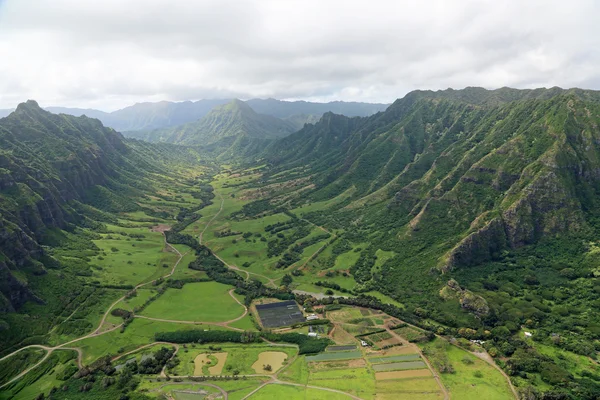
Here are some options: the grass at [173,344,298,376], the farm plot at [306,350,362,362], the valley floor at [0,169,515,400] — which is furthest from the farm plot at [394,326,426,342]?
the grass at [173,344,298,376]

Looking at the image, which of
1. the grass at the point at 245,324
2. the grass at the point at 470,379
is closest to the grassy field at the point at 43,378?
the grass at the point at 245,324

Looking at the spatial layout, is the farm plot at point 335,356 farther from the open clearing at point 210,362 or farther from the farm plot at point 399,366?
the open clearing at point 210,362

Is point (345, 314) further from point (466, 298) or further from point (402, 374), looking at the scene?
point (466, 298)

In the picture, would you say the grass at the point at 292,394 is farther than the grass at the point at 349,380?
No

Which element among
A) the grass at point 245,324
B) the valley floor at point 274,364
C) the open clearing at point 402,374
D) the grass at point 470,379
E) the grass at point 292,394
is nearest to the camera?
the grass at point 292,394

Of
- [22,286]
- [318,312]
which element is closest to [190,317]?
[318,312]

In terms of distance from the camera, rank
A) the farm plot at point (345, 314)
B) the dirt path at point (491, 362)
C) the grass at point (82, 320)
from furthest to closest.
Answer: the farm plot at point (345, 314) < the grass at point (82, 320) < the dirt path at point (491, 362)

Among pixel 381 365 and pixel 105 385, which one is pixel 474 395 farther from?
pixel 105 385
